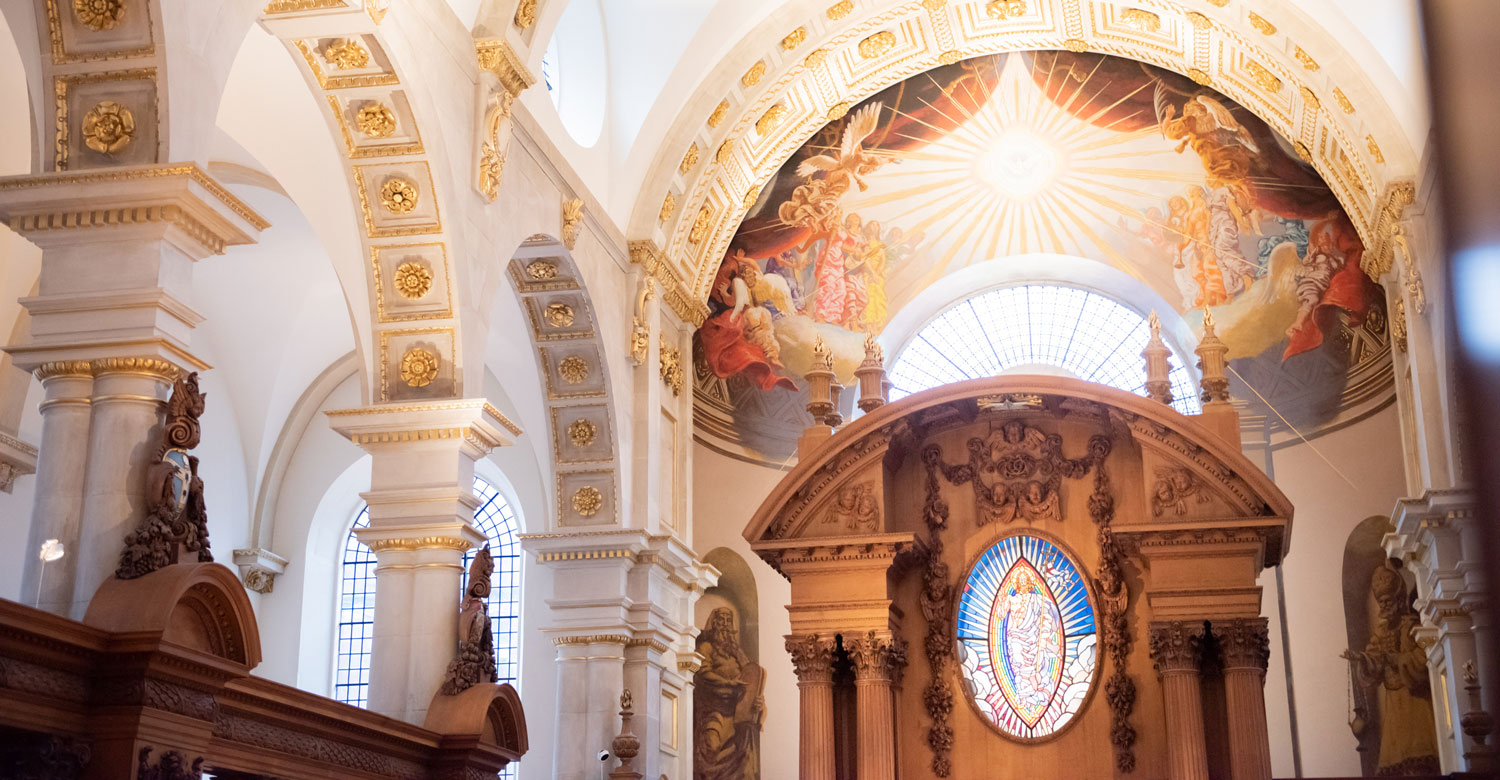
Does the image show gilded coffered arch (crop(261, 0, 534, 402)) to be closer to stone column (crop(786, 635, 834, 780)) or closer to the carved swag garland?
stone column (crop(786, 635, 834, 780))

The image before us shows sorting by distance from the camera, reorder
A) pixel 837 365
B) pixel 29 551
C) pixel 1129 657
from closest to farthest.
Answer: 1. pixel 29 551
2. pixel 1129 657
3. pixel 837 365

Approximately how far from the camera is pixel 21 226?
367 inches

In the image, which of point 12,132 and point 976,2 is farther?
point 976,2

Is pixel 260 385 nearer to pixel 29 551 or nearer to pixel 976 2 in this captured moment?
→ pixel 976 2

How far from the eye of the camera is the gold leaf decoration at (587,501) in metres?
18.1

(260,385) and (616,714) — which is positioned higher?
(260,385)

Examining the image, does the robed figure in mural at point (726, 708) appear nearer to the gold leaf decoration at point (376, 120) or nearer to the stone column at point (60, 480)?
the gold leaf decoration at point (376, 120)

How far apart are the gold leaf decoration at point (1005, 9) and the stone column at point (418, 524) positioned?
1032 cm

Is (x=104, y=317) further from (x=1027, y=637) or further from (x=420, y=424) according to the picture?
(x=1027, y=637)

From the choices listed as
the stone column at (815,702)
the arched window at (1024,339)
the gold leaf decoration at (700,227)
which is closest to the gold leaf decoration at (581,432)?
the gold leaf decoration at (700,227)

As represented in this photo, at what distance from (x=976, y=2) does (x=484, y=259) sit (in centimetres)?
911

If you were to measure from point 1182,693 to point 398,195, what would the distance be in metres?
8.26

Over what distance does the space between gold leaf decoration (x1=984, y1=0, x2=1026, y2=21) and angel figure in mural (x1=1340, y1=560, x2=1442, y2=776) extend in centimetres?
906

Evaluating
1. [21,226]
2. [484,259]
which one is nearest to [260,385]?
[484,259]
